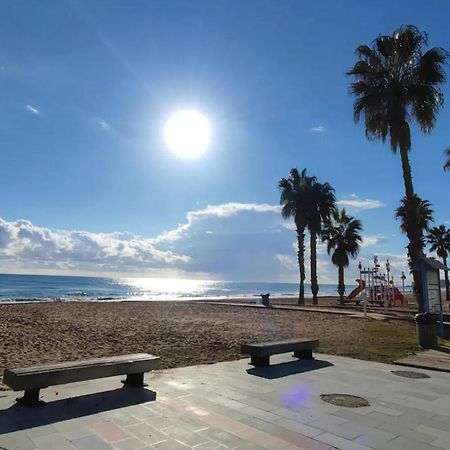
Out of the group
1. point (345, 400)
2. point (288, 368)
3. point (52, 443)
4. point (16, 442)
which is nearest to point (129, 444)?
point (52, 443)

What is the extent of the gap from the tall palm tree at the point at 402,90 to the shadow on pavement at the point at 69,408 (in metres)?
16.8

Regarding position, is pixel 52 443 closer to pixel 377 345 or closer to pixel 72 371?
pixel 72 371

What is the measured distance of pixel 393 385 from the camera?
6.87 meters

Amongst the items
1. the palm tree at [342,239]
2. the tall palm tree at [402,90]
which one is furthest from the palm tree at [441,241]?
the tall palm tree at [402,90]

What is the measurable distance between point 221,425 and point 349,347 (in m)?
7.52

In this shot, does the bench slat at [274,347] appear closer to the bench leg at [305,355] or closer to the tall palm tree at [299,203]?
the bench leg at [305,355]

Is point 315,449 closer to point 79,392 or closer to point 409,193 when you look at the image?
point 79,392

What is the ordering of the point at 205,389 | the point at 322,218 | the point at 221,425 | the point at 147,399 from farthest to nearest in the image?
the point at 322,218 → the point at 205,389 → the point at 147,399 → the point at 221,425

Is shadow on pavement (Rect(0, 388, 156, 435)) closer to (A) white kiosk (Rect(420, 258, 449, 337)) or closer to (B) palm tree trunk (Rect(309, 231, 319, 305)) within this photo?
(A) white kiosk (Rect(420, 258, 449, 337))

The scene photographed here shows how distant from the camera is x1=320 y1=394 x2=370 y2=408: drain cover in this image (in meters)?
5.70

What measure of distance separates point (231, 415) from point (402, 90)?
19184 mm

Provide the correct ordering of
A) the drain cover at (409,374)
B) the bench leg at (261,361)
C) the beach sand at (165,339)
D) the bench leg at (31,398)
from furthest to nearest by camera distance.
Answer: 1. the beach sand at (165,339)
2. the bench leg at (261,361)
3. the drain cover at (409,374)
4. the bench leg at (31,398)

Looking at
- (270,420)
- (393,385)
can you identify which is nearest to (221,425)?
(270,420)

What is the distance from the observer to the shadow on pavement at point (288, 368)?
7438 mm
